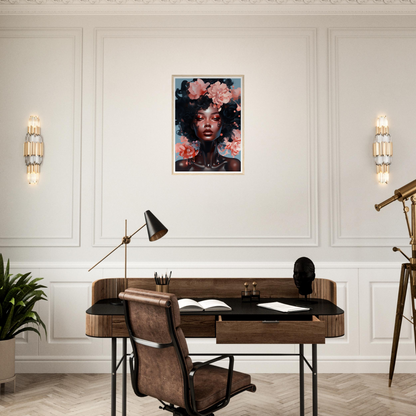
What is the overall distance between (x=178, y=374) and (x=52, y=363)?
226cm

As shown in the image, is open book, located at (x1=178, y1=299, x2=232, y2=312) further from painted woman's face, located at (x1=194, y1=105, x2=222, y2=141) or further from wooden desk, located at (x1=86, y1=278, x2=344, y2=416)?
painted woman's face, located at (x1=194, y1=105, x2=222, y2=141)

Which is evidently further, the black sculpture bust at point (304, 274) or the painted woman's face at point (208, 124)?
the painted woman's face at point (208, 124)

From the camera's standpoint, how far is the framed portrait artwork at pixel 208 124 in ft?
12.6

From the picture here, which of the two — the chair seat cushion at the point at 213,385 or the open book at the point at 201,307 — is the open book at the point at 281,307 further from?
the chair seat cushion at the point at 213,385

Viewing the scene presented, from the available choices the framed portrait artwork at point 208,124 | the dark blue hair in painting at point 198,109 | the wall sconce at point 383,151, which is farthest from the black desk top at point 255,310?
the dark blue hair in painting at point 198,109

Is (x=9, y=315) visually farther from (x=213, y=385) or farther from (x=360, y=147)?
(x=360, y=147)

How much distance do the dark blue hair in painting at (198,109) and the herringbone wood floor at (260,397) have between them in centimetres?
222

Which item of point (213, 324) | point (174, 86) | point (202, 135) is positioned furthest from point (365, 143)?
point (213, 324)

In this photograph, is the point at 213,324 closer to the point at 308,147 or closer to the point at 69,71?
the point at 308,147

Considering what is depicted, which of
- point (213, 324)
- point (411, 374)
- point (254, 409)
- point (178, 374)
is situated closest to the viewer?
point (178, 374)

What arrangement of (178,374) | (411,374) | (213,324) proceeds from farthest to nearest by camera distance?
(411,374) < (213,324) < (178,374)

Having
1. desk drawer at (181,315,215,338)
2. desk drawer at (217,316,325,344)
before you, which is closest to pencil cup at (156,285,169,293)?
desk drawer at (181,315,215,338)

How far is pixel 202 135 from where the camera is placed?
385 centimetres

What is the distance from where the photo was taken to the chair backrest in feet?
6.24
